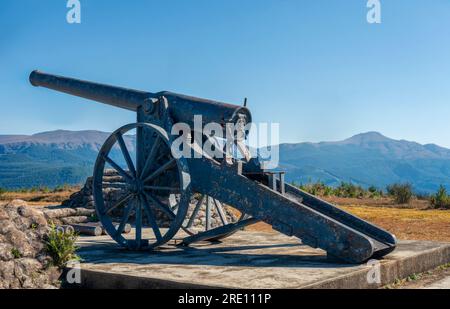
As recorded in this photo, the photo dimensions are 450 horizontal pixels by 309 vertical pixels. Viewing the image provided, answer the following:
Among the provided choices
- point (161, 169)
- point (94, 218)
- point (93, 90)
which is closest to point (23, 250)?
point (161, 169)

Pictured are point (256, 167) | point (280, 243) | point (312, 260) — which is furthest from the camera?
point (280, 243)

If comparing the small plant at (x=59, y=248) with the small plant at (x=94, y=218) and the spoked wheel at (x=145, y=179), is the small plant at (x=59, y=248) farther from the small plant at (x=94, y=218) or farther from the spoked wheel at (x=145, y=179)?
the small plant at (x=94, y=218)

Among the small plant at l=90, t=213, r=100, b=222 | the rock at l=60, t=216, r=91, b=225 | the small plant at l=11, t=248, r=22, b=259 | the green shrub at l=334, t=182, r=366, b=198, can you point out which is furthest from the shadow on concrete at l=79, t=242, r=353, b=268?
the green shrub at l=334, t=182, r=366, b=198

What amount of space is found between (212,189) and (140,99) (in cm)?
250

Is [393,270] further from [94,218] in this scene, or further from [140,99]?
[94,218]

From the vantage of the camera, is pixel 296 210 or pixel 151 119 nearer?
pixel 296 210

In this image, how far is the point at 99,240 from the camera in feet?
33.0

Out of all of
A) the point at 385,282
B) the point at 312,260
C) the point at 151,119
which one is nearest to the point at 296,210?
the point at 312,260

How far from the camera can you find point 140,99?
9523 mm

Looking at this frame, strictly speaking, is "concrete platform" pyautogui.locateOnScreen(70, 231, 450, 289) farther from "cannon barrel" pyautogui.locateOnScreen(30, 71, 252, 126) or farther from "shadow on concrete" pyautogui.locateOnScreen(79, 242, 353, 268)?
"cannon barrel" pyautogui.locateOnScreen(30, 71, 252, 126)

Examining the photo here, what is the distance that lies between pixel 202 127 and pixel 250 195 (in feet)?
5.48
